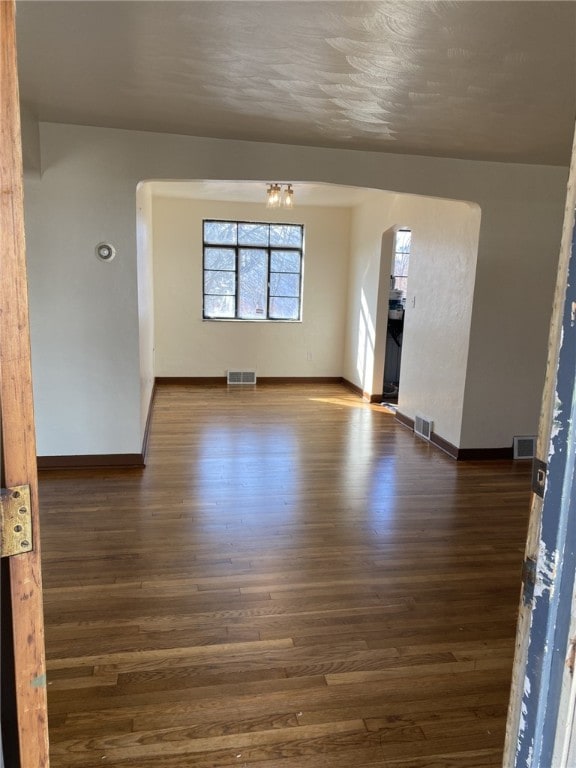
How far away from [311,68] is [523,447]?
12.2 ft

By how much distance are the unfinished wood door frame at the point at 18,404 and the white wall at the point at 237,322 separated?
6.83 metres

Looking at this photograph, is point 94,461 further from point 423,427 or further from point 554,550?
point 554,550

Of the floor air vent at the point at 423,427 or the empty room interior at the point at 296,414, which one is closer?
the empty room interior at the point at 296,414

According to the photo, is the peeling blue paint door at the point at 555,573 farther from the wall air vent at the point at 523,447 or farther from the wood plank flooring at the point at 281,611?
the wall air vent at the point at 523,447

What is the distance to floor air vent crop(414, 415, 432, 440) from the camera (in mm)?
5117

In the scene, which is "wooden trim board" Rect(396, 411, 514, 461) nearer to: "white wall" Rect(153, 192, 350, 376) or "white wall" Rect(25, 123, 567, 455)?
"white wall" Rect(25, 123, 567, 455)

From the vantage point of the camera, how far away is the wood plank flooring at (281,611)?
1.71 metres

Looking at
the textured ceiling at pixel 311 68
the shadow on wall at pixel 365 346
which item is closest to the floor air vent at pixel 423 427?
the shadow on wall at pixel 365 346

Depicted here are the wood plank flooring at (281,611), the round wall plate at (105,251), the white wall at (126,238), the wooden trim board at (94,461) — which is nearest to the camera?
the wood plank flooring at (281,611)

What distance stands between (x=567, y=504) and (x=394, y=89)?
96.0 inches

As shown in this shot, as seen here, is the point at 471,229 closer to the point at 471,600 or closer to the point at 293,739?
the point at 471,600

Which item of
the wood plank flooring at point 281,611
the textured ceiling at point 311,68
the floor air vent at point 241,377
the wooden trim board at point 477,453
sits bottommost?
the wood plank flooring at point 281,611

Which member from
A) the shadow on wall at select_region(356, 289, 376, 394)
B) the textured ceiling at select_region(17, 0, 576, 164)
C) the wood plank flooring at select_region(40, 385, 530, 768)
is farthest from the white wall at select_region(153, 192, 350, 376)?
the textured ceiling at select_region(17, 0, 576, 164)

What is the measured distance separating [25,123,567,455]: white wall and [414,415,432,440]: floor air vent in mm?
722
